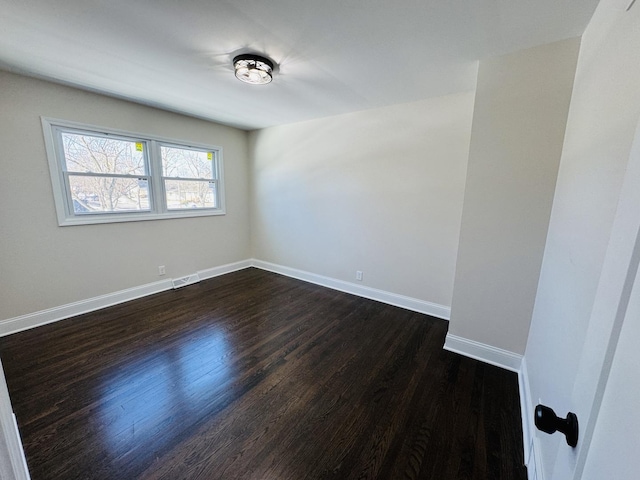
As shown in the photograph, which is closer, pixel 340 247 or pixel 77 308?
pixel 77 308

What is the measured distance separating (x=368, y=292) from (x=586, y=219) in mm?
2617

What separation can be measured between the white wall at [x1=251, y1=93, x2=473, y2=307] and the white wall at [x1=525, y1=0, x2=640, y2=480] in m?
1.14

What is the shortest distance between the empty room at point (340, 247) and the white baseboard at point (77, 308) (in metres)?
0.02

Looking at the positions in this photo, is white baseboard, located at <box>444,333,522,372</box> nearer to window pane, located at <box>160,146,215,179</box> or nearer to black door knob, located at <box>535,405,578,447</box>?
black door knob, located at <box>535,405,578,447</box>

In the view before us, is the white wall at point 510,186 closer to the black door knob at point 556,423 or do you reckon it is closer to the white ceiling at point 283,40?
the white ceiling at point 283,40

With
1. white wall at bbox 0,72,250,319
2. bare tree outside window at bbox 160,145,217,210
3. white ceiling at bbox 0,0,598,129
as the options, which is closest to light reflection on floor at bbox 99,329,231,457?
white wall at bbox 0,72,250,319

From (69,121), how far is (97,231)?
1.20 metres

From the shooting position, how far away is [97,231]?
3.02 meters

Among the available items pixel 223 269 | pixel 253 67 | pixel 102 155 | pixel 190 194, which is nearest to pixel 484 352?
pixel 253 67

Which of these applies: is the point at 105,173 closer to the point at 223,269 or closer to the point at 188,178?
the point at 188,178

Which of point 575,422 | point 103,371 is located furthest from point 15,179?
point 575,422

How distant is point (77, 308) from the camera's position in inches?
115

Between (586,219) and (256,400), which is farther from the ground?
(586,219)

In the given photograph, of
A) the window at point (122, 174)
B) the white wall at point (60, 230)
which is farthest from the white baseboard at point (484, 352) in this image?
the window at point (122, 174)
